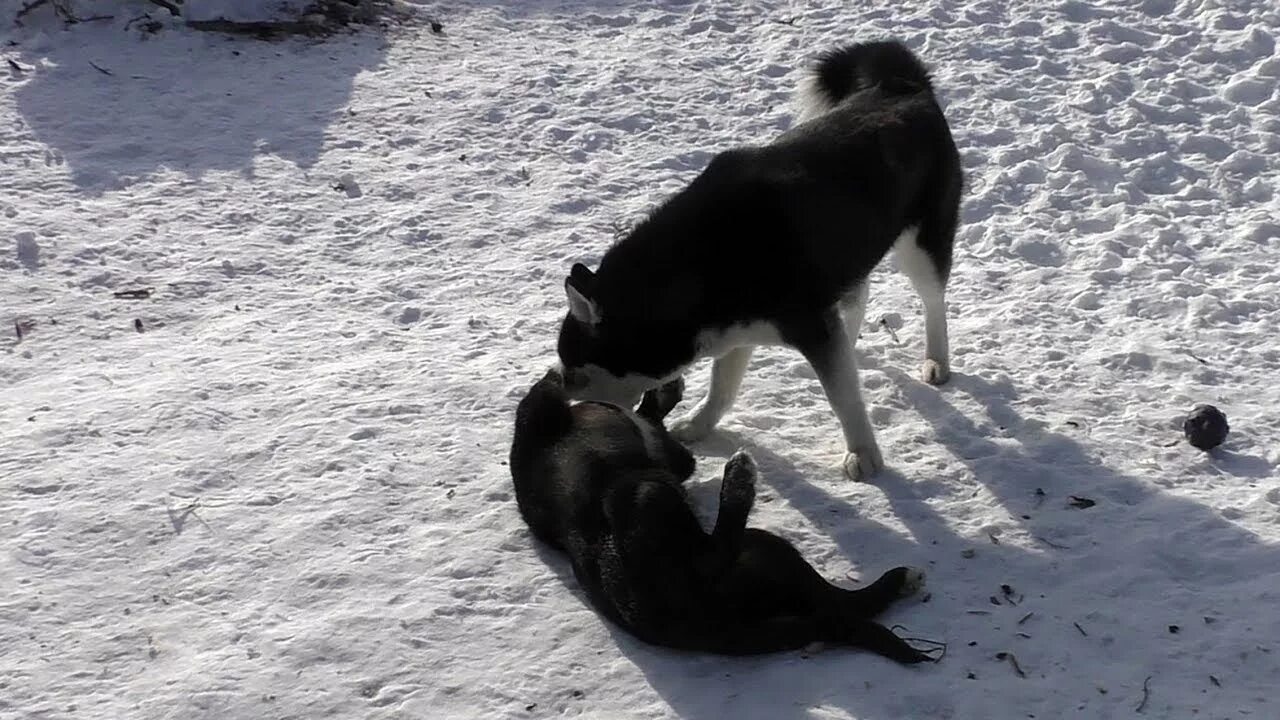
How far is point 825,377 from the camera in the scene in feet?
17.4

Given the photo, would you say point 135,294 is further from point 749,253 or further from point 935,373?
point 935,373

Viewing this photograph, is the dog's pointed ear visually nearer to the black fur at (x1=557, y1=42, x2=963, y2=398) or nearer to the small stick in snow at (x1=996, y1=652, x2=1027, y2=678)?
the black fur at (x1=557, y1=42, x2=963, y2=398)

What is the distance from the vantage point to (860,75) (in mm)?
6176

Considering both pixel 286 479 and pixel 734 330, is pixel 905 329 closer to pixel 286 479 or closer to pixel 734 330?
pixel 734 330

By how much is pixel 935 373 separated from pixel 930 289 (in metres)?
0.40

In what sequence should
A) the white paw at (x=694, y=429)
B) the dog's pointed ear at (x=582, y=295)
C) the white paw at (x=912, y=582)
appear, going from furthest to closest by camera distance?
1. the white paw at (x=694, y=429)
2. the dog's pointed ear at (x=582, y=295)
3. the white paw at (x=912, y=582)

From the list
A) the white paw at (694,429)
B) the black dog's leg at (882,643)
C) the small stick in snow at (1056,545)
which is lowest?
the white paw at (694,429)

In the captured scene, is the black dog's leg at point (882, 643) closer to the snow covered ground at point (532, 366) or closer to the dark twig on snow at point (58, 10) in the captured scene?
the snow covered ground at point (532, 366)

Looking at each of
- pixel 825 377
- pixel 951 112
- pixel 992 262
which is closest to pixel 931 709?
pixel 825 377

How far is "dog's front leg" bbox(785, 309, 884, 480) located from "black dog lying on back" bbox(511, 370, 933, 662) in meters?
0.86

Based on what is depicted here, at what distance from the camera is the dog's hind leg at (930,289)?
5957 millimetres

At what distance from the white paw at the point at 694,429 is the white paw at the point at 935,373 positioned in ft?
3.60

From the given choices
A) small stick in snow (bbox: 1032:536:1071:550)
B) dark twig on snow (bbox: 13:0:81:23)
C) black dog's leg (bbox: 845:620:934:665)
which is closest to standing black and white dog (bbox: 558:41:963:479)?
small stick in snow (bbox: 1032:536:1071:550)

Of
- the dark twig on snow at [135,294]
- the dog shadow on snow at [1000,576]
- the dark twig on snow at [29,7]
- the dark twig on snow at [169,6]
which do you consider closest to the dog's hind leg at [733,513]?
the dog shadow on snow at [1000,576]
